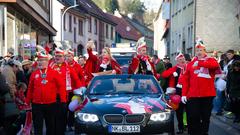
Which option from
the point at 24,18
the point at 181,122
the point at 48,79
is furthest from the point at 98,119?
the point at 24,18

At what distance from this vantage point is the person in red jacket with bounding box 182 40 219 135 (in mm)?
10852

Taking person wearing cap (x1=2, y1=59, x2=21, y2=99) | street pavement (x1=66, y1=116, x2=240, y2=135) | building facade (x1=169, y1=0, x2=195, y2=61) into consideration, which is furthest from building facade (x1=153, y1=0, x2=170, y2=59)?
person wearing cap (x1=2, y1=59, x2=21, y2=99)

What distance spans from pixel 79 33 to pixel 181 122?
1827 inches

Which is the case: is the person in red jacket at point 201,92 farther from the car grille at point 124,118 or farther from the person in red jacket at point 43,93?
the person in red jacket at point 43,93

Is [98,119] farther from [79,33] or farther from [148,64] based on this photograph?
[79,33]

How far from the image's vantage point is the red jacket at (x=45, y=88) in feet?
33.8

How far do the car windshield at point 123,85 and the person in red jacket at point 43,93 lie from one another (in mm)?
902

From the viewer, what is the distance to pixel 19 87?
1195cm

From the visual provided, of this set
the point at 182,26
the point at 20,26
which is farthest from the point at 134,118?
the point at 182,26

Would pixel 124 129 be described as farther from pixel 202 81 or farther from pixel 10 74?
pixel 10 74

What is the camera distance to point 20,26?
2523 cm

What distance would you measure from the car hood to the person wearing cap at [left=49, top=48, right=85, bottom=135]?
539 millimetres

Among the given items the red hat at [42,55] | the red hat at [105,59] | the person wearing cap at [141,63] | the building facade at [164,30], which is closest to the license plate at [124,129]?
the red hat at [42,55]

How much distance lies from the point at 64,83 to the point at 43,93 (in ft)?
2.15
